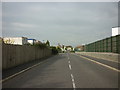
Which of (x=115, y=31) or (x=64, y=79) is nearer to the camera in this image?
(x=64, y=79)

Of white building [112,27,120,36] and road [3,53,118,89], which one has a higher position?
white building [112,27,120,36]

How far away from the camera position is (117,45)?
84.1 ft

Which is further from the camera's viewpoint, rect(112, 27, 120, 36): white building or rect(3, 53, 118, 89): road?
rect(112, 27, 120, 36): white building

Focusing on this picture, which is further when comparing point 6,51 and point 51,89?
point 6,51

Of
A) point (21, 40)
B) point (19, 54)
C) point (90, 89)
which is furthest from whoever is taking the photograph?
point (21, 40)

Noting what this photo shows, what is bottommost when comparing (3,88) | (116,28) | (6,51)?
(3,88)

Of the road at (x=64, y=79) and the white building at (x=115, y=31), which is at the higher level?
the white building at (x=115, y=31)

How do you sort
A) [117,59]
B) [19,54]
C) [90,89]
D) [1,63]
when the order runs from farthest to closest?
1. [117,59]
2. [19,54]
3. [1,63]
4. [90,89]

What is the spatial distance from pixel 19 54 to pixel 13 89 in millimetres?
12663

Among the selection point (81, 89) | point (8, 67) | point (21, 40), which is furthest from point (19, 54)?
point (21, 40)

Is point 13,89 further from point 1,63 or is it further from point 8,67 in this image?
point 8,67

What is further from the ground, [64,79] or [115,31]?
[115,31]

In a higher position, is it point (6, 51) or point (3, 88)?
point (6, 51)

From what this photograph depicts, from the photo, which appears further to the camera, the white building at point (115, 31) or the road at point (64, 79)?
the white building at point (115, 31)
